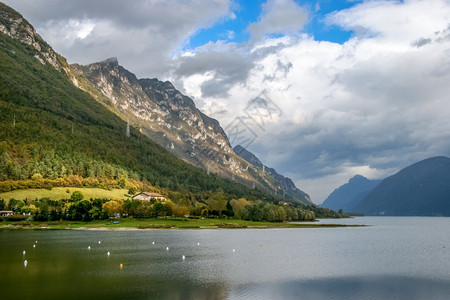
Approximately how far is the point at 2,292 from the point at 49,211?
15213cm

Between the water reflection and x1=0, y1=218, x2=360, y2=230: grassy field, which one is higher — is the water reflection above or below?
below

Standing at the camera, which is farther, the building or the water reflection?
the building

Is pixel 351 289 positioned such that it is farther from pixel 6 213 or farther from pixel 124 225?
pixel 6 213

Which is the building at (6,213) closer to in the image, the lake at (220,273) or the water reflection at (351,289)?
the lake at (220,273)

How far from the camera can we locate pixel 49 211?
190m

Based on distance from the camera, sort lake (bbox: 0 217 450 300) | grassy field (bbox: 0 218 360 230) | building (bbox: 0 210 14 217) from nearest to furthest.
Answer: lake (bbox: 0 217 450 300), grassy field (bbox: 0 218 360 230), building (bbox: 0 210 14 217)

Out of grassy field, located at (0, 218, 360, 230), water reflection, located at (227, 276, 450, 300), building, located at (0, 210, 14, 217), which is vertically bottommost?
water reflection, located at (227, 276, 450, 300)

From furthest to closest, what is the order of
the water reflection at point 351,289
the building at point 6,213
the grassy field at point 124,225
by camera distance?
the building at point 6,213
the grassy field at point 124,225
the water reflection at point 351,289

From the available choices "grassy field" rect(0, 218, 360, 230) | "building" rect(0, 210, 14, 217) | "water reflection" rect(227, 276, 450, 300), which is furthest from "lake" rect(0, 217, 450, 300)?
"building" rect(0, 210, 14, 217)

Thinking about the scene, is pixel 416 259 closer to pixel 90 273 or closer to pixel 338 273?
pixel 338 273

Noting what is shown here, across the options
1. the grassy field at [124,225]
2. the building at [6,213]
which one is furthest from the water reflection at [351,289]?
the building at [6,213]

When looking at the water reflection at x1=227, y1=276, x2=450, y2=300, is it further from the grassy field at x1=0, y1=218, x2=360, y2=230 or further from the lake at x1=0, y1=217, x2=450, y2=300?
the grassy field at x1=0, y1=218, x2=360, y2=230

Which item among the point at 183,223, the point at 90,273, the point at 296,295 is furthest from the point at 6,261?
the point at 183,223

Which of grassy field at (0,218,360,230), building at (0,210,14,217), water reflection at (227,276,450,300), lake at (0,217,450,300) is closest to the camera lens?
water reflection at (227,276,450,300)
